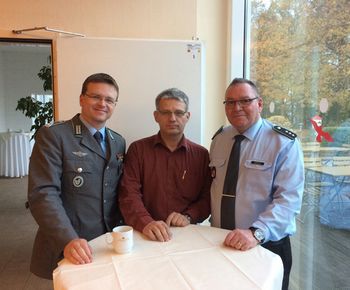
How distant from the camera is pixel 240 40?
2.82m

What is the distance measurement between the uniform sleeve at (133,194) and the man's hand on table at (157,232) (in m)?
0.08

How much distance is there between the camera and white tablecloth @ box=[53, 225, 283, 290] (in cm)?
106

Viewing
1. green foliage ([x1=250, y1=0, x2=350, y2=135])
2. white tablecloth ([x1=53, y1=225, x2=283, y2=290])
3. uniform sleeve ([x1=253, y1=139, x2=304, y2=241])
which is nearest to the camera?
white tablecloth ([x1=53, y1=225, x2=283, y2=290])

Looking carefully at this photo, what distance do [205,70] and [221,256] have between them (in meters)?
1.92

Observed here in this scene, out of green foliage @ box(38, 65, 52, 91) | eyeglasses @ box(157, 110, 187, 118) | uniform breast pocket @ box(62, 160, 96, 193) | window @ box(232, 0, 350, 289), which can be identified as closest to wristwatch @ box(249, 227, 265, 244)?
window @ box(232, 0, 350, 289)

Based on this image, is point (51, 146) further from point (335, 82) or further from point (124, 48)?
point (335, 82)

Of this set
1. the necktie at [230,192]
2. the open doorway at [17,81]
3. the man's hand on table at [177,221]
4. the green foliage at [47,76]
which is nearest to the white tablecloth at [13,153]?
the open doorway at [17,81]

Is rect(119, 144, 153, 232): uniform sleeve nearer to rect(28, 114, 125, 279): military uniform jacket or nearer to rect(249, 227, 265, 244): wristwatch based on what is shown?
rect(28, 114, 125, 279): military uniform jacket

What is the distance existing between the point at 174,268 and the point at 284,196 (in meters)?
0.65

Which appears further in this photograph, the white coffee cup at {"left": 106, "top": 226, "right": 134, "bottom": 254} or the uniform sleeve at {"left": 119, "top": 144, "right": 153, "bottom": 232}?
the uniform sleeve at {"left": 119, "top": 144, "right": 153, "bottom": 232}

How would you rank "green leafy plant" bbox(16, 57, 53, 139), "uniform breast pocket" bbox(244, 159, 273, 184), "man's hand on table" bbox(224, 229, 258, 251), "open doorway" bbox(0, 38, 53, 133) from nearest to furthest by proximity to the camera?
"man's hand on table" bbox(224, 229, 258, 251), "uniform breast pocket" bbox(244, 159, 273, 184), "green leafy plant" bbox(16, 57, 53, 139), "open doorway" bbox(0, 38, 53, 133)

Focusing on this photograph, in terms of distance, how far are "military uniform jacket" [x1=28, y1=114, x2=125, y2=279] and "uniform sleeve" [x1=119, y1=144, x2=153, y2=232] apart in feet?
0.19

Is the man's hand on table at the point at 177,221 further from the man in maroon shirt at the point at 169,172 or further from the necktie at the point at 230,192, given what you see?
the necktie at the point at 230,192

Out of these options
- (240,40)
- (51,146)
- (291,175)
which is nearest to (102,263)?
(51,146)
